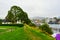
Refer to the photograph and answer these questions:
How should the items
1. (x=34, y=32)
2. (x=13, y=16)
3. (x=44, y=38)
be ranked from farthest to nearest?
(x=13, y=16), (x=34, y=32), (x=44, y=38)

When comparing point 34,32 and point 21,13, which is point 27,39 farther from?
point 21,13

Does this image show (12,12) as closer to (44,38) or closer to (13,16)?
(13,16)

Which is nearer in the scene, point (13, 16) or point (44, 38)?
point (44, 38)

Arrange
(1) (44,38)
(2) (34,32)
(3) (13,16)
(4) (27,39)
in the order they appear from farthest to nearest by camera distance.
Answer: (3) (13,16)
(2) (34,32)
(1) (44,38)
(4) (27,39)

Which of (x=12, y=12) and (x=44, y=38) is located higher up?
(x=12, y=12)

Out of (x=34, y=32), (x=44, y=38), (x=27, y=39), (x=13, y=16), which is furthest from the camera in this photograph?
(x=13, y=16)

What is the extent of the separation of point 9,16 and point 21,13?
102 inches

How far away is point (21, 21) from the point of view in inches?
1619

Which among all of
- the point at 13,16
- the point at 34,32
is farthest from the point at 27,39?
the point at 13,16

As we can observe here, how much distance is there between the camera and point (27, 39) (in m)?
7.55

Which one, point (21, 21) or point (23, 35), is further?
point (21, 21)

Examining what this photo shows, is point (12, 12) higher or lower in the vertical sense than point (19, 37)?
higher

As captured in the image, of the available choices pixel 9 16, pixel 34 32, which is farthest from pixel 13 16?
pixel 34 32

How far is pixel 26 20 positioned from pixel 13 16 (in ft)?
8.60
